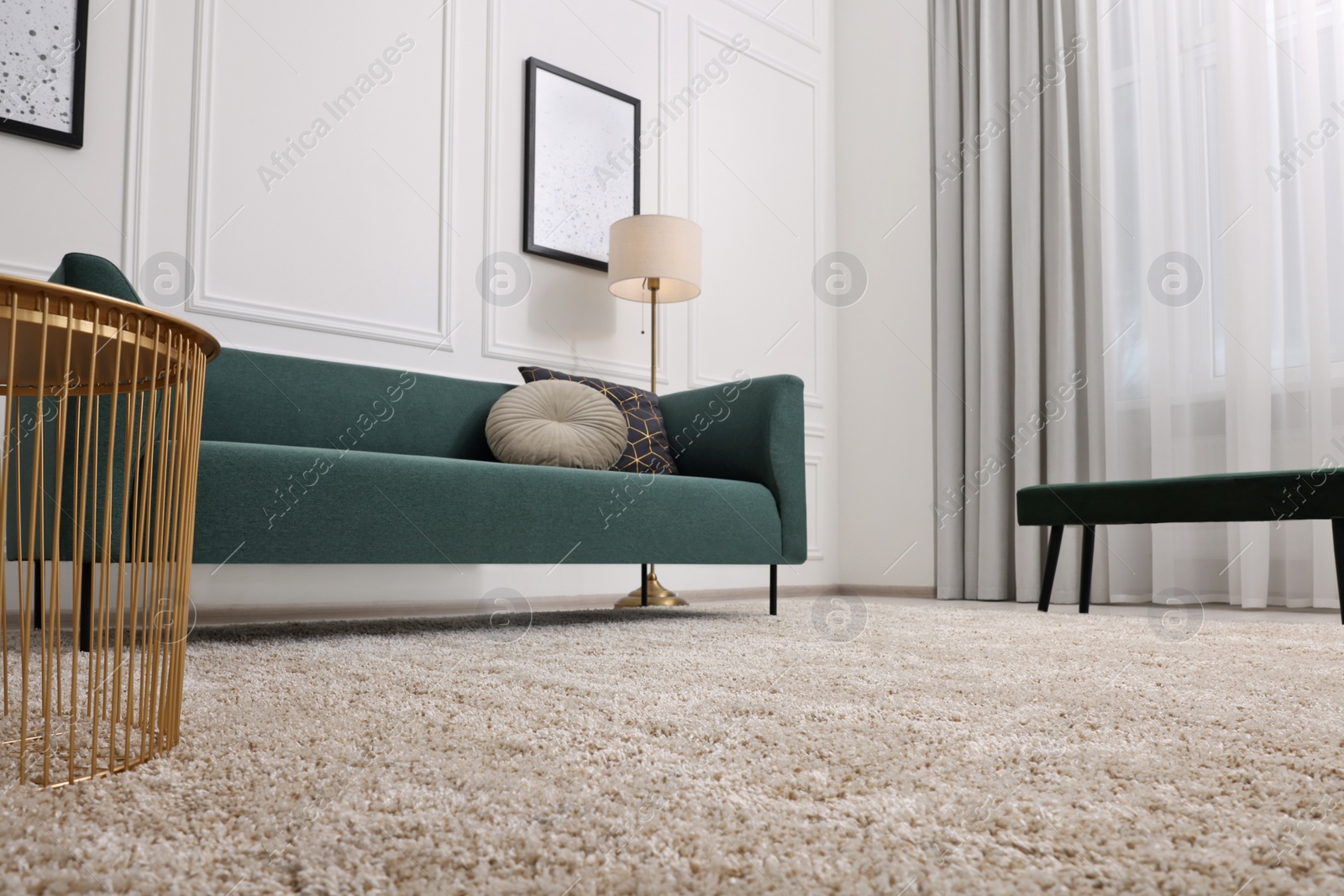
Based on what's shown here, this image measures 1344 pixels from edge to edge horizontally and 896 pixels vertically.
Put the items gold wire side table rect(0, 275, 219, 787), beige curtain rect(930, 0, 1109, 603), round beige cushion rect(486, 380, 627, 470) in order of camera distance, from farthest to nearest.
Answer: beige curtain rect(930, 0, 1109, 603) → round beige cushion rect(486, 380, 627, 470) → gold wire side table rect(0, 275, 219, 787)

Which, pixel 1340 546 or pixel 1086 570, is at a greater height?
pixel 1340 546

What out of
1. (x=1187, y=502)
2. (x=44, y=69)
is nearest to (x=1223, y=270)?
(x=1187, y=502)

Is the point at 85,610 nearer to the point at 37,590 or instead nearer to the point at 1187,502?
the point at 37,590

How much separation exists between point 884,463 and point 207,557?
123 inches

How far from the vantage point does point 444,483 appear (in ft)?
6.23

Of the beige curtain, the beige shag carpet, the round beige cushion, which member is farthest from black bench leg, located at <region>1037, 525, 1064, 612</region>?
the beige shag carpet

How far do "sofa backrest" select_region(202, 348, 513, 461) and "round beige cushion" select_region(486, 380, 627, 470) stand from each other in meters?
0.12

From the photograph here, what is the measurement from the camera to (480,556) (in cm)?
194

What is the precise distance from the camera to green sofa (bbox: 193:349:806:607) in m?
1.72

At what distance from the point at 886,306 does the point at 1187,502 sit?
193cm

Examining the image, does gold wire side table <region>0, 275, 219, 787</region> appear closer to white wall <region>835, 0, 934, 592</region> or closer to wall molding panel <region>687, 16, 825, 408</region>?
wall molding panel <region>687, 16, 825, 408</region>

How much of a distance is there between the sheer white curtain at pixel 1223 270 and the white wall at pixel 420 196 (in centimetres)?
135

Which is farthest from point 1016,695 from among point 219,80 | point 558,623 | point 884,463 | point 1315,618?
point 884,463

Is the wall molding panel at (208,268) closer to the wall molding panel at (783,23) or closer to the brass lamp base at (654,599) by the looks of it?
the brass lamp base at (654,599)
